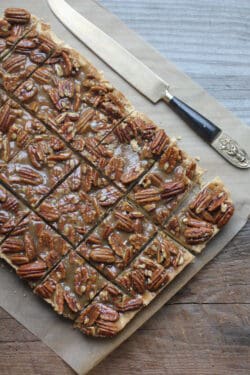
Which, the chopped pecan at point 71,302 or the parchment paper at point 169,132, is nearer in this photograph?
the chopped pecan at point 71,302

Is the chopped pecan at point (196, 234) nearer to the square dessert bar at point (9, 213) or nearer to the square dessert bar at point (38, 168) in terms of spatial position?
the square dessert bar at point (38, 168)

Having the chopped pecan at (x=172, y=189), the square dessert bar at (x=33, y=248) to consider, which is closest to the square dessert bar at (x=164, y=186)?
the chopped pecan at (x=172, y=189)

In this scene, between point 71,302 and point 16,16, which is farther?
point 16,16

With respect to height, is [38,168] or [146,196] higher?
[146,196]

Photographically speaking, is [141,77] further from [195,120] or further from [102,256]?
[102,256]

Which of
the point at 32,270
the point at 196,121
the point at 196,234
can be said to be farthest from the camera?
the point at 196,121

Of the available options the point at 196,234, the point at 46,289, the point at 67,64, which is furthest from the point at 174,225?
the point at 67,64

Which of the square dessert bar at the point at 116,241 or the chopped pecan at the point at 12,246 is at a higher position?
the square dessert bar at the point at 116,241

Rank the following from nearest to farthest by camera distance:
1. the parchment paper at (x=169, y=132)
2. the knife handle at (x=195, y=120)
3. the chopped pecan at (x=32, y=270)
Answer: the chopped pecan at (x=32, y=270) → the parchment paper at (x=169, y=132) → the knife handle at (x=195, y=120)
